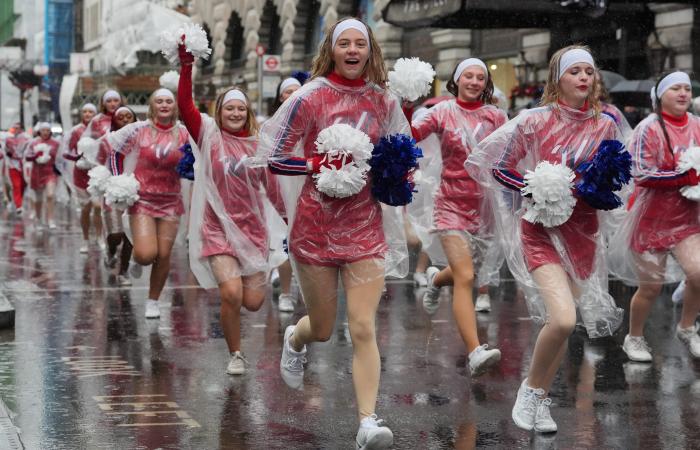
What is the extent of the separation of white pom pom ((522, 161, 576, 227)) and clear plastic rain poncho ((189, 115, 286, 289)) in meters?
2.48

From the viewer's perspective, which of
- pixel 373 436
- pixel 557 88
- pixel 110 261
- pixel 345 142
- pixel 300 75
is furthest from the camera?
pixel 110 261

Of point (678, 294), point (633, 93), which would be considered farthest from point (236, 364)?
point (633, 93)

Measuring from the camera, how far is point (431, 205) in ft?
→ 33.8

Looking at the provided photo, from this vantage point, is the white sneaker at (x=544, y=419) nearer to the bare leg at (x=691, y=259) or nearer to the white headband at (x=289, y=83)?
the bare leg at (x=691, y=259)

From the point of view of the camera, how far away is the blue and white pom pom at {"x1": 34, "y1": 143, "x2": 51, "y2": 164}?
78.2ft

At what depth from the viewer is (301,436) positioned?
673 cm

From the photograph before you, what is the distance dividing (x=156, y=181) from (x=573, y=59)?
16.7ft

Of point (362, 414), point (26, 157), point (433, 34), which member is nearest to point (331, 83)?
point (362, 414)

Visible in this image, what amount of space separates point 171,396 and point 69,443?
4.49ft

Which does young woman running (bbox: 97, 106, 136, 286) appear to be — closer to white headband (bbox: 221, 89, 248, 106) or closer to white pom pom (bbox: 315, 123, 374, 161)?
white headband (bbox: 221, 89, 248, 106)

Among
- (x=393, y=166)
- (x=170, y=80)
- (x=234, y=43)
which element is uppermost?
(x=234, y=43)

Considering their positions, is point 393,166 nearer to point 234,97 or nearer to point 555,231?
point 555,231

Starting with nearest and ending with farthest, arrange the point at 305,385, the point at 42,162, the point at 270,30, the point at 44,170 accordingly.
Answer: the point at 305,385 → the point at 42,162 → the point at 44,170 → the point at 270,30

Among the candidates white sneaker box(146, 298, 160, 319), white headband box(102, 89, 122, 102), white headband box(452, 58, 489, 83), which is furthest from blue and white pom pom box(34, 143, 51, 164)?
white headband box(452, 58, 489, 83)
